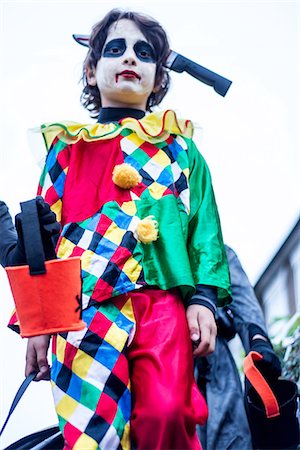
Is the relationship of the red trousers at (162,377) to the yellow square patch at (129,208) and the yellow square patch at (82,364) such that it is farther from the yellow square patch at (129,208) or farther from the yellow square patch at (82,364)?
the yellow square patch at (129,208)

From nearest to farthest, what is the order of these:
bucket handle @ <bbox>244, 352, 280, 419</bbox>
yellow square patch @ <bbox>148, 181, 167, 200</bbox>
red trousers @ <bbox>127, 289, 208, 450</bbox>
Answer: red trousers @ <bbox>127, 289, 208, 450</bbox>, yellow square patch @ <bbox>148, 181, 167, 200</bbox>, bucket handle @ <bbox>244, 352, 280, 419</bbox>

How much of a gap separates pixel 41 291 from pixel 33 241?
0.10 meters

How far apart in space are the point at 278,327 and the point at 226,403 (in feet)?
6.45

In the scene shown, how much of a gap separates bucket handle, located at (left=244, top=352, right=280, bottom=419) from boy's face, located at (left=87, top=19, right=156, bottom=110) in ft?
2.52

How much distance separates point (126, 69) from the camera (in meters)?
2.44

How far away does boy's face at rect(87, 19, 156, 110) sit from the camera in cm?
244

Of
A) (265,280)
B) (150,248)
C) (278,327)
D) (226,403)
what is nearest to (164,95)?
(150,248)

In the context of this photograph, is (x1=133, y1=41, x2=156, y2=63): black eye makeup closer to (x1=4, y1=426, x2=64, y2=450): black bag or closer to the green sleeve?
the green sleeve

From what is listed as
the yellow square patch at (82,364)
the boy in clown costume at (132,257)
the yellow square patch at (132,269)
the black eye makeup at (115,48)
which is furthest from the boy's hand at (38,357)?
the black eye makeup at (115,48)

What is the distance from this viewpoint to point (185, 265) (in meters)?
2.13

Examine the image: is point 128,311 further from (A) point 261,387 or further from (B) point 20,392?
(A) point 261,387

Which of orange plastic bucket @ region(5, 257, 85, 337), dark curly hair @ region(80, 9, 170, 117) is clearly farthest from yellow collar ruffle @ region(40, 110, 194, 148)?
orange plastic bucket @ region(5, 257, 85, 337)

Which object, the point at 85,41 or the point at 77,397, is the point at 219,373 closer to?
the point at 77,397

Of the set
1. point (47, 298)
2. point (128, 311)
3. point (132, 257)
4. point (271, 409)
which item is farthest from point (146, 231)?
point (271, 409)
